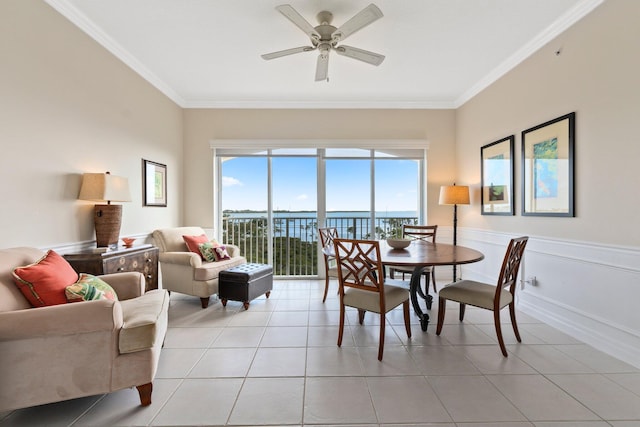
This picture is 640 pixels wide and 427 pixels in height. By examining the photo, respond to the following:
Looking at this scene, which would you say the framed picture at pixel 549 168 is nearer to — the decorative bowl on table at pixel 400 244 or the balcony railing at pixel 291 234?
the decorative bowl on table at pixel 400 244

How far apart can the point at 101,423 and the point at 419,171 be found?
4719 millimetres

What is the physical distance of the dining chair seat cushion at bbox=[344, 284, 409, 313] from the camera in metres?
2.33

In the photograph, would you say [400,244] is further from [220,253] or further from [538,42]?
[538,42]

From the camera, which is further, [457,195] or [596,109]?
[457,195]

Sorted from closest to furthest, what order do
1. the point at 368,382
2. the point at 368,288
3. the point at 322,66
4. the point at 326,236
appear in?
the point at 368,382
the point at 368,288
the point at 322,66
the point at 326,236

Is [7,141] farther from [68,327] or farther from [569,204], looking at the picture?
[569,204]

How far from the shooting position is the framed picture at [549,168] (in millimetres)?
2625

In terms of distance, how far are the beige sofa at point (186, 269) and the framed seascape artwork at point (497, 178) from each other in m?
3.46

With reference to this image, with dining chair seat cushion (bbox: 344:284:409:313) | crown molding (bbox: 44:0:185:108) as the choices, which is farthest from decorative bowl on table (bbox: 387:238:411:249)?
crown molding (bbox: 44:0:185:108)

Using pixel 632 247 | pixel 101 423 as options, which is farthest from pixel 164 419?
pixel 632 247

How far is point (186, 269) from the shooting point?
3.39 metres

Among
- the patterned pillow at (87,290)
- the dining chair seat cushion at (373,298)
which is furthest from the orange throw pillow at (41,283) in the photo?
the dining chair seat cushion at (373,298)

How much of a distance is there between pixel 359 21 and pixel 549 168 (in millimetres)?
2337

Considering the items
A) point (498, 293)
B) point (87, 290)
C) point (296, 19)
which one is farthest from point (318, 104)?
point (87, 290)
